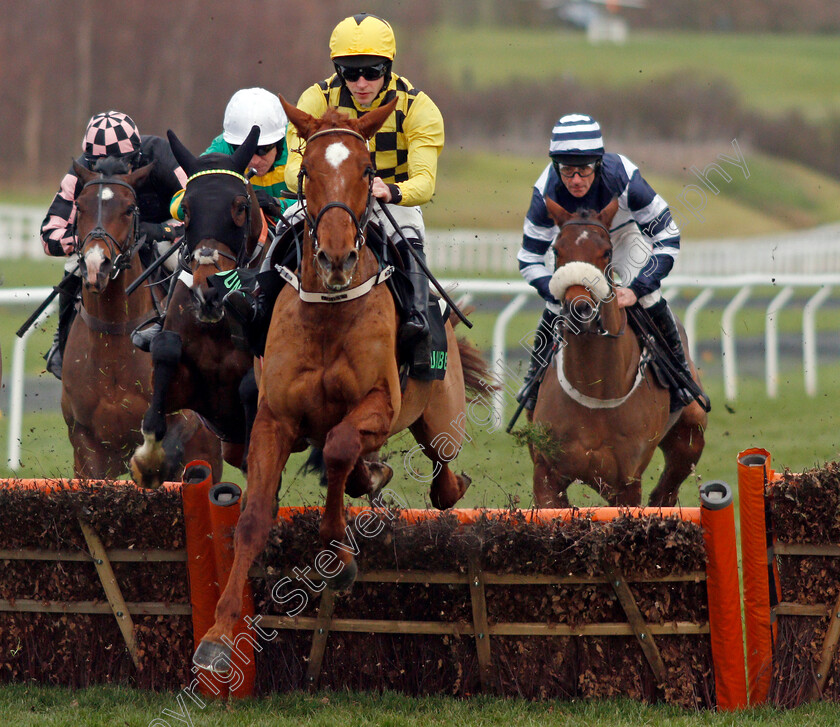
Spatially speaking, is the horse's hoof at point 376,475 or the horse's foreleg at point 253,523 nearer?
the horse's foreleg at point 253,523

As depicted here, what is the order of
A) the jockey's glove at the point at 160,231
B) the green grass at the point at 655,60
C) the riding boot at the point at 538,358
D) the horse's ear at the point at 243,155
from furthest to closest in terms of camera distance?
the green grass at the point at 655,60, the riding boot at the point at 538,358, the jockey's glove at the point at 160,231, the horse's ear at the point at 243,155

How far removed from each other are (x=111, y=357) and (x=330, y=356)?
2091 mm

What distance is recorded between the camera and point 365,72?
4973 millimetres

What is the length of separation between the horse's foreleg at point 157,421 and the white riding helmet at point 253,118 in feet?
3.81

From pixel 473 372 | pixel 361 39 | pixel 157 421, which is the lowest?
pixel 473 372

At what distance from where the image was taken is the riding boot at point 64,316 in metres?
6.23

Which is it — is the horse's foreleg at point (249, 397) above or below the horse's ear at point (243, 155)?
below

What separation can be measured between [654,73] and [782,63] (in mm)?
9383

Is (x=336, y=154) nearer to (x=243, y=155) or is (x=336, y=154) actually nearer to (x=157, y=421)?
(x=243, y=155)

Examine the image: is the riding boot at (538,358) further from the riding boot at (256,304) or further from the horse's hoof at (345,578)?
the horse's hoof at (345,578)

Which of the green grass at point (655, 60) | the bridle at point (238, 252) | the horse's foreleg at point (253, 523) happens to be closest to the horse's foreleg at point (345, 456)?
the horse's foreleg at point (253, 523)

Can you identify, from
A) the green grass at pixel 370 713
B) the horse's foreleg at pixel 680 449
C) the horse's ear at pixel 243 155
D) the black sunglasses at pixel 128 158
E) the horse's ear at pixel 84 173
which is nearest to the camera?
the green grass at pixel 370 713

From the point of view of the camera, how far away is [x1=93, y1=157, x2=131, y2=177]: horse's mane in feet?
19.0

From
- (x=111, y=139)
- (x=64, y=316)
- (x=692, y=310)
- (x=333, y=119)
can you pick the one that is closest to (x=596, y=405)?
(x=333, y=119)
